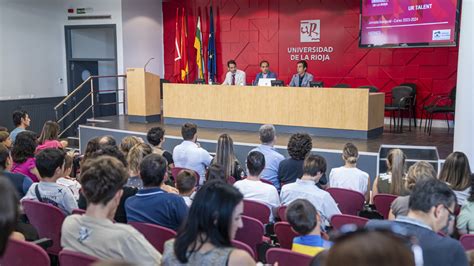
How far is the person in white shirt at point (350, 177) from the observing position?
4.68m

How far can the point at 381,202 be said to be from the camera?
403 cm

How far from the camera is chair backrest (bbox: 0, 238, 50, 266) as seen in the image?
2.41m

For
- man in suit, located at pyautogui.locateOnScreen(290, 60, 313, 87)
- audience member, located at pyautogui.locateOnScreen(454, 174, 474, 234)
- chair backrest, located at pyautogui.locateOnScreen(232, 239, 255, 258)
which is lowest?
audience member, located at pyautogui.locateOnScreen(454, 174, 474, 234)

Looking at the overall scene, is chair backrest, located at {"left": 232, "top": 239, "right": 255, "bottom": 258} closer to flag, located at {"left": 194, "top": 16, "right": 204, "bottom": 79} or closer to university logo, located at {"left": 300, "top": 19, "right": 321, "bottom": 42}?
university logo, located at {"left": 300, "top": 19, "right": 321, "bottom": 42}

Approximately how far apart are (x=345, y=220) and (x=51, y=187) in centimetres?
208

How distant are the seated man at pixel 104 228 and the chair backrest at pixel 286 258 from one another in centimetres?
58

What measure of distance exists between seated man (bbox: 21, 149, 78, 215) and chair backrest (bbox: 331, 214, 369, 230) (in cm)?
181

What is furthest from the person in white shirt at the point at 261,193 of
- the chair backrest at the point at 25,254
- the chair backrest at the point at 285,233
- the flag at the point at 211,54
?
the flag at the point at 211,54

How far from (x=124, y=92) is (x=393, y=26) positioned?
6.25 m

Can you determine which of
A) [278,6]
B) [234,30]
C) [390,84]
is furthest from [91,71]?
[390,84]

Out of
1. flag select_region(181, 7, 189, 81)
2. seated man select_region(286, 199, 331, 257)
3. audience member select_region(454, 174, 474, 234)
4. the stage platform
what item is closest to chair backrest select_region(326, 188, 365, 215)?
audience member select_region(454, 174, 474, 234)

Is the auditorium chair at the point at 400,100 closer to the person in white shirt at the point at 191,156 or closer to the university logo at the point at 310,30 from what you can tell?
the university logo at the point at 310,30

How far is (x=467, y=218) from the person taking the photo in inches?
134

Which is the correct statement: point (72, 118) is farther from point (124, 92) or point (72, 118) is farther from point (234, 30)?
point (234, 30)
